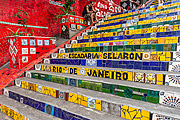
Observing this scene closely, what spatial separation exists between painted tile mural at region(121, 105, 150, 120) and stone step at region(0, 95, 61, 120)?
72 centimetres

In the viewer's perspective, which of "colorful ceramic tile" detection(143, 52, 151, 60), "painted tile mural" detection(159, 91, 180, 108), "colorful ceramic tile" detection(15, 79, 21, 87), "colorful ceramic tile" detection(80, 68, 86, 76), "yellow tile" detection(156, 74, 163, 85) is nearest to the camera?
"painted tile mural" detection(159, 91, 180, 108)

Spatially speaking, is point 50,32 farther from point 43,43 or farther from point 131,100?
point 131,100

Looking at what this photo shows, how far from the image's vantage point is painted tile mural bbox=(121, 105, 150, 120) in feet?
3.14

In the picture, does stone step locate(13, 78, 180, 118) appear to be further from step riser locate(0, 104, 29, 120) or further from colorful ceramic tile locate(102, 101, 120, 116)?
step riser locate(0, 104, 29, 120)

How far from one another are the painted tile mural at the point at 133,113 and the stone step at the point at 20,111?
0.72 m

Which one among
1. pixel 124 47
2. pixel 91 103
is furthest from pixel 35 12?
pixel 91 103

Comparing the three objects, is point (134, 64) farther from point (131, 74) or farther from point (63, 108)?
point (63, 108)

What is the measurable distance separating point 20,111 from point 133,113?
1270 millimetres

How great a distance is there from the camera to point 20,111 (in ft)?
4.77

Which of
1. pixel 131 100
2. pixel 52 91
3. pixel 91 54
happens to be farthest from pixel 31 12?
pixel 131 100

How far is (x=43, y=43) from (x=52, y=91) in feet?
5.44

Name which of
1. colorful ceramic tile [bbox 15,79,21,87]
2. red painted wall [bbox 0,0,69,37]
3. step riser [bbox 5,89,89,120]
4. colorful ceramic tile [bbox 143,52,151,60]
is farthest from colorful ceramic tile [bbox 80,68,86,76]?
red painted wall [bbox 0,0,69,37]

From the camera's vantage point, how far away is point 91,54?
7.12 feet

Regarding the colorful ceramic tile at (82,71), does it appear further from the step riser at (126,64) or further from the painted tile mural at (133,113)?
the painted tile mural at (133,113)
